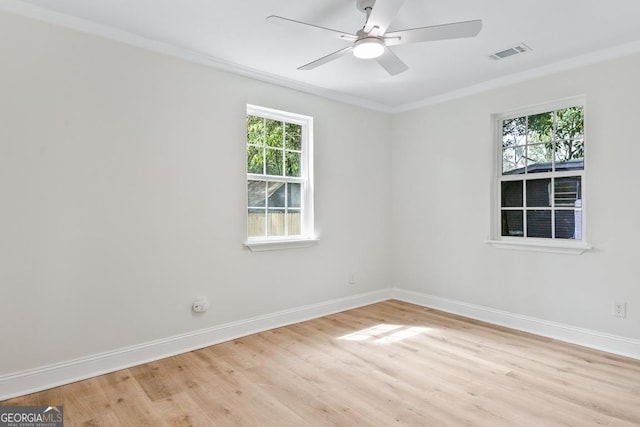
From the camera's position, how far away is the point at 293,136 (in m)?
3.97

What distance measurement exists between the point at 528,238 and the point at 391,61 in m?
2.34

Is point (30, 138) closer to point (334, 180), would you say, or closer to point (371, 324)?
point (334, 180)

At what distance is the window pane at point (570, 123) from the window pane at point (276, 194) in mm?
2763

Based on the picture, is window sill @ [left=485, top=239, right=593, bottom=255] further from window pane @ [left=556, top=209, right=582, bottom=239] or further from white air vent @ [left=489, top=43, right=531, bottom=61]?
white air vent @ [left=489, top=43, right=531, bottom=61]

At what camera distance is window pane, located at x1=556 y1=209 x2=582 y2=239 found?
331 centimetres

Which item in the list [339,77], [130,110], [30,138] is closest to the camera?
[30,138]

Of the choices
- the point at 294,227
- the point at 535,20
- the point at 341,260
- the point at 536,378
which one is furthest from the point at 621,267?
the point at 294,227

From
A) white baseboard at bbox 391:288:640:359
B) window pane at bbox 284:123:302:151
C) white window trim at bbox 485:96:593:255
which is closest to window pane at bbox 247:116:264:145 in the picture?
window pane at bbox 284:123:302:151

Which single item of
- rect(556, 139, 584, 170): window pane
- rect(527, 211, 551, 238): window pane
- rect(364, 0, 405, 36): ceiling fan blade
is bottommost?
rect(527, 211, 551, 238): window pane

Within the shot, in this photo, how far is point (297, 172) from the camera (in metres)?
A: 3.98

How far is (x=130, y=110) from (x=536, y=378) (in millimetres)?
3611

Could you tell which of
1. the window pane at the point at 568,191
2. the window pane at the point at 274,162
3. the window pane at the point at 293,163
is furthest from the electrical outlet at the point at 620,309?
the window pane at the point at 274,162

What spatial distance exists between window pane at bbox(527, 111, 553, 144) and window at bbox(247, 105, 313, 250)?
227 cm

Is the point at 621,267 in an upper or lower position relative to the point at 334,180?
lower
